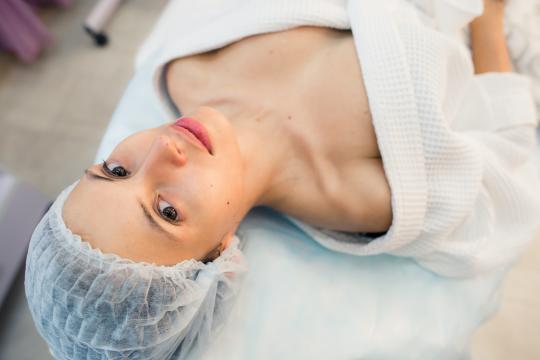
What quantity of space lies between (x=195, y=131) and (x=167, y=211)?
5.6 inches

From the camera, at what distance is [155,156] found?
0.65 metres

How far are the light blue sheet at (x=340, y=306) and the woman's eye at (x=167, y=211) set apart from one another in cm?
27

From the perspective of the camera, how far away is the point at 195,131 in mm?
700

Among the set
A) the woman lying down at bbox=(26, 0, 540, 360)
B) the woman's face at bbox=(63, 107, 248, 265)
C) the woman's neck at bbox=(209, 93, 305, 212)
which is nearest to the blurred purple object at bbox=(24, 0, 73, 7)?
the woman lying down at bbox=(26, 0, 540, 360)

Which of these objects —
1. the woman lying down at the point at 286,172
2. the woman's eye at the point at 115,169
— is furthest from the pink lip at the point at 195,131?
the woman's eye at the point at 115,169

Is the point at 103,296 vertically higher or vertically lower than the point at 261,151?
lower

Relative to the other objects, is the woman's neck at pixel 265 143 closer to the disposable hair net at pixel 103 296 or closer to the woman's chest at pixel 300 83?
the woman's chest at pixel 300 83

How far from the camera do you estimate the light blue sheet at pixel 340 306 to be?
0.82 meters

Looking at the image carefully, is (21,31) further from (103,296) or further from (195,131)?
(103,296)

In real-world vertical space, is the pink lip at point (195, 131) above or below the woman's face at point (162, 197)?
above

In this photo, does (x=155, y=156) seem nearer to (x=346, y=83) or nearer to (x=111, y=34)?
(x=346, y=83)

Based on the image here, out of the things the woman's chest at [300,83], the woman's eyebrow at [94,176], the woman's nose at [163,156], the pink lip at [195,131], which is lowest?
the woman's eyebrow at [94,176]

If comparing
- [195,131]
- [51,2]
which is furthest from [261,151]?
[51,2]

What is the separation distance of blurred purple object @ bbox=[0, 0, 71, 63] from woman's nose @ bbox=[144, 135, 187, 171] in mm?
1343
